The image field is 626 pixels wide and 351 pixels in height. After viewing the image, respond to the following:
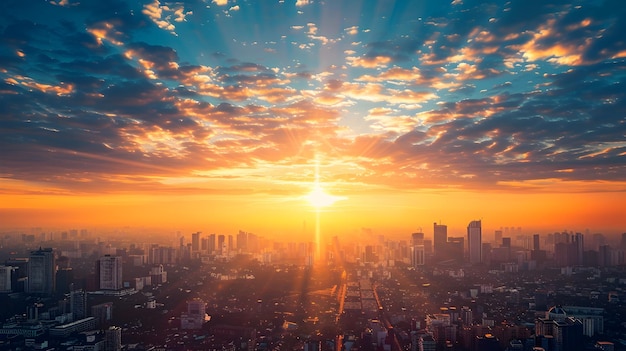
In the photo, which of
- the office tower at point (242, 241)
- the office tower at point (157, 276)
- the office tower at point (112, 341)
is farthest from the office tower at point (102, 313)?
the office tower at point (242, 241)

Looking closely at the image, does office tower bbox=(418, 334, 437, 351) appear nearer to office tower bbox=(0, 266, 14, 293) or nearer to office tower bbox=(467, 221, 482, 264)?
office tower bbox=(0, 266, 14, 293)

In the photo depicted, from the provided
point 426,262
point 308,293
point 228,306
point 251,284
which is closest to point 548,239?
point 426,262

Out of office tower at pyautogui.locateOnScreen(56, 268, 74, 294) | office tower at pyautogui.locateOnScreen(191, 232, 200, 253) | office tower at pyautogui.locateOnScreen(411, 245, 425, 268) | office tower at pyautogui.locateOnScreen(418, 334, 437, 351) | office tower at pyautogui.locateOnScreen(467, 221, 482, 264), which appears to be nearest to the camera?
office tower at pyautogui.locateOnScreen(418, 334, 437, 351)

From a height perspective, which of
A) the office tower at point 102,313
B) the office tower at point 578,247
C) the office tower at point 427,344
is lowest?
the office tower at point 102,313

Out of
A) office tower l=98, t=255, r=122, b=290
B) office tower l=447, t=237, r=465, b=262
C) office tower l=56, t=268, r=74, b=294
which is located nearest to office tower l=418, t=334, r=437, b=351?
office tower l=98, t=255, r=122, b=290

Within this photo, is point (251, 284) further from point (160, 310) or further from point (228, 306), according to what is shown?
point (160, 310)

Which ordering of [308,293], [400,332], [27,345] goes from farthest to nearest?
[308,293]
[400,332]
[27,345]

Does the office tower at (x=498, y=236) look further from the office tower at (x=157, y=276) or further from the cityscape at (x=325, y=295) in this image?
the office tower at (x=157, y=276)
